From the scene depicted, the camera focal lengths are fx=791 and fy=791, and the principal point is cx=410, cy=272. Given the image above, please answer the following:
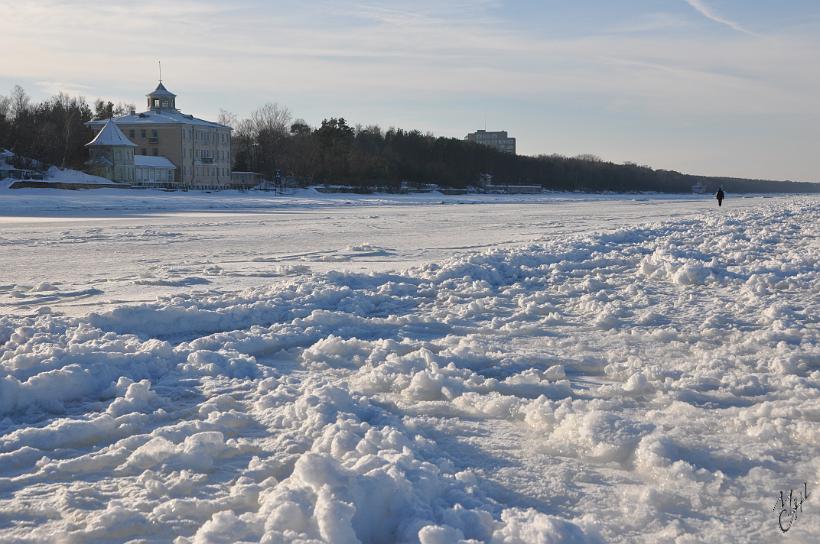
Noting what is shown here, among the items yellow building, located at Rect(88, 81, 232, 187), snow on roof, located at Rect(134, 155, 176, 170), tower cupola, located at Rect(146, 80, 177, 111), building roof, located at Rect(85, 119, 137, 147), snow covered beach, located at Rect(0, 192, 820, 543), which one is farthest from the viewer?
tower cupola, located at Rect(146, 80, 177, 111)

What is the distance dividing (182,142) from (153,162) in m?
6.08

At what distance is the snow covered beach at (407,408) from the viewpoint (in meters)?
3.23

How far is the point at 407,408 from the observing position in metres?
4.75

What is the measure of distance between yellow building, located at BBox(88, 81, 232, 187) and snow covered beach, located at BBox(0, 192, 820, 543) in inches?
3158

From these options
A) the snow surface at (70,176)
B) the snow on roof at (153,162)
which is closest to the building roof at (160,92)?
the snow on roof at (153,162)

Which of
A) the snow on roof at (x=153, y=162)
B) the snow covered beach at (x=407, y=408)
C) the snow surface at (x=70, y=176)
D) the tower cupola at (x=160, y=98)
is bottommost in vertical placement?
the snow covered beach at (x=407, y=408)

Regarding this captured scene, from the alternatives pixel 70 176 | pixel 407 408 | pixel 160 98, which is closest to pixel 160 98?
pixel 160 98

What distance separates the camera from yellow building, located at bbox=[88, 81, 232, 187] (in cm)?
8656

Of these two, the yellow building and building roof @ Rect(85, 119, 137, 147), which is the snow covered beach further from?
the yellow building

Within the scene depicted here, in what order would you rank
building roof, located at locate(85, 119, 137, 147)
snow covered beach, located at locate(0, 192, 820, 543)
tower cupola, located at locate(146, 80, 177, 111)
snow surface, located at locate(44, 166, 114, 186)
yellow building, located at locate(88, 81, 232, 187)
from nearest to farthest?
snow covered beach, located at locate(0, 192, 820, 543) → snow surface, located at locate(44, 166, 114, 186) → building roof, located at locate(85, 119, 137, 147) → yellow building, located at locate(88, 81, 232, 187) → tower cupola, located at locate(146, 80, 177, 111)

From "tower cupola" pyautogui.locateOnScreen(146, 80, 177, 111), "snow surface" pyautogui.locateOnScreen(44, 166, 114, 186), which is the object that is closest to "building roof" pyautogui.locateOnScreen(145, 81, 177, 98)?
"tower cupola" pyautogui.locateOnScreen(146, 80, 177, 111)

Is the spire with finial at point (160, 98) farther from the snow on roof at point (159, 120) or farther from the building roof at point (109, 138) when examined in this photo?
the building roof at point (109, 138)

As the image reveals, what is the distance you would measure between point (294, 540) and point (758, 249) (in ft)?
44.9

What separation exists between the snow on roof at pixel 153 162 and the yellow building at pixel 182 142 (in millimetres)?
2189
